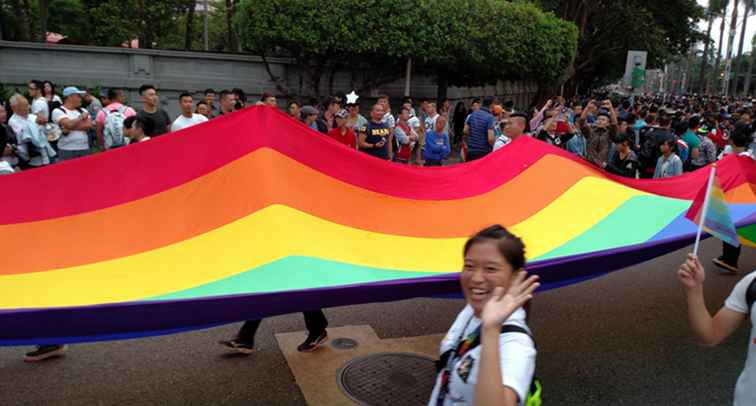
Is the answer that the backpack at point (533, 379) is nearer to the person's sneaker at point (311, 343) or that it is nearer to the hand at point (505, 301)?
the hand at point (505, 301)

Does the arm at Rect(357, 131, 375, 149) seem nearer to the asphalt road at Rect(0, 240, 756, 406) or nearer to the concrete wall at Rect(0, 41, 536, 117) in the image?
the asphalt road at Rect(0, 240, 756, 406)

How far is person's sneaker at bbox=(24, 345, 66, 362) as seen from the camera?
14.7ft

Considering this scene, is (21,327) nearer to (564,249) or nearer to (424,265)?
(424,265)

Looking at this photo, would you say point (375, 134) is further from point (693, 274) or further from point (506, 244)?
point (506, 244)

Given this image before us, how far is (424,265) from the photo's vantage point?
3.79 m

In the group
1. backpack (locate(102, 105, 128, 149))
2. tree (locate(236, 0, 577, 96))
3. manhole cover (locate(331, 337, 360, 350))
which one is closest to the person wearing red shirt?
backpack (locate(102, 105, 128, 149))

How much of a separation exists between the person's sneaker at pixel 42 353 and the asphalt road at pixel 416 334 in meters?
0.07

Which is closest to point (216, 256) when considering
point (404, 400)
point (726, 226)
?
point (404, 400)

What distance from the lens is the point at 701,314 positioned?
7.84 feet

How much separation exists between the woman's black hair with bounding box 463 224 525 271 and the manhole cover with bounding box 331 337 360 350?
3.10 m

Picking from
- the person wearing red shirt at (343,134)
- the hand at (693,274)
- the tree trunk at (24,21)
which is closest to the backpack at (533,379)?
the hand at (693,274)

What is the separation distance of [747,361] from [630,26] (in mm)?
31641

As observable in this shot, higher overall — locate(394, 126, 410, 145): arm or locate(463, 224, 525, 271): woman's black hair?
locate(463, 224, 525, 271): woman's black hair

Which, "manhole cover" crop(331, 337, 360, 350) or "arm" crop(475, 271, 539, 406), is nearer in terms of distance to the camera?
"arm" crop(475, 271, 539, 406)
